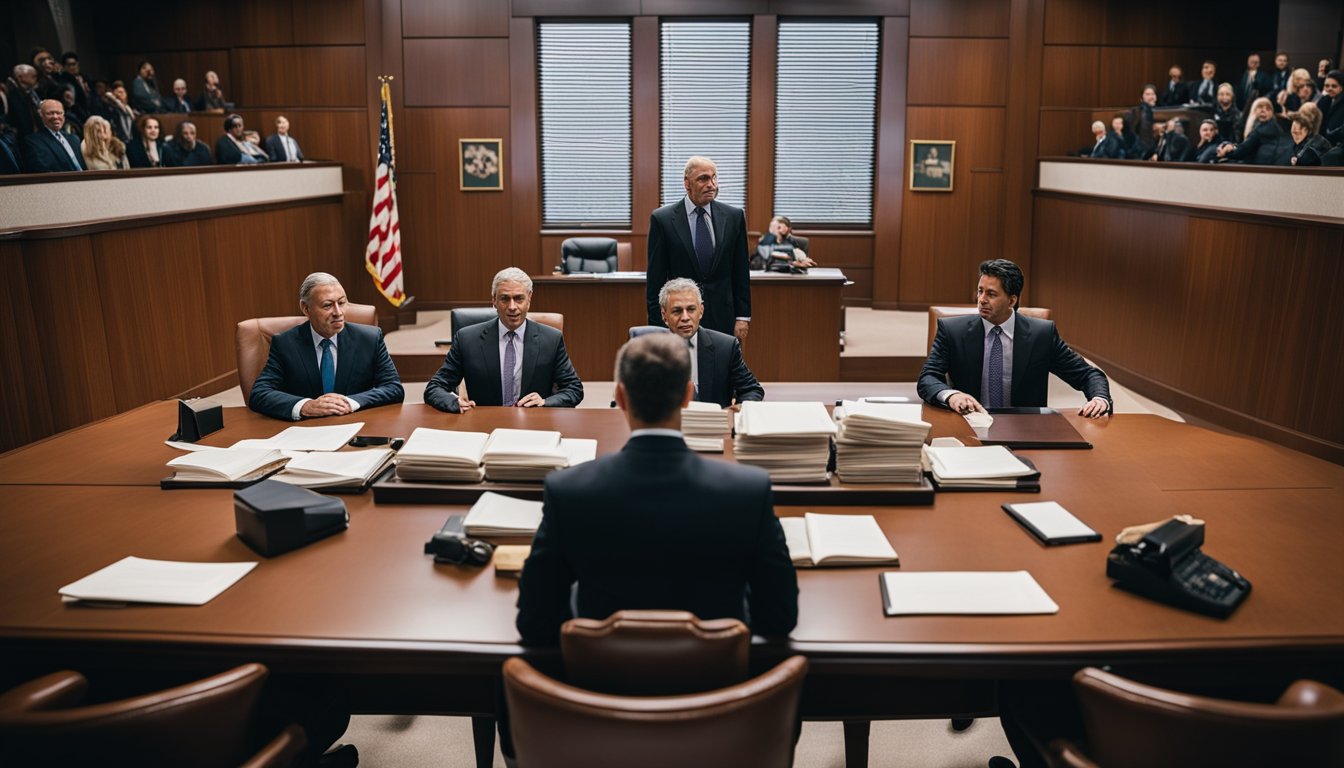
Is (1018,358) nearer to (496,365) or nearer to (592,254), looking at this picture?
(496,365)

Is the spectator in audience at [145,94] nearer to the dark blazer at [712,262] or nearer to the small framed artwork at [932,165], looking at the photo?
the dark blazer at [712,262]

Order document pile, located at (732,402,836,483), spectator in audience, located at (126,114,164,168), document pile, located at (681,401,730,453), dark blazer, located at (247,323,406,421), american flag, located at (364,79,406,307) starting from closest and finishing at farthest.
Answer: document pile, located at (732,402,836,483), document pile, located at (681,401,730,453), dark blazer, located at (247,323,406,421), spectator in audience, located at (126,114,164,168), american flag, located at (364,79,406,307)

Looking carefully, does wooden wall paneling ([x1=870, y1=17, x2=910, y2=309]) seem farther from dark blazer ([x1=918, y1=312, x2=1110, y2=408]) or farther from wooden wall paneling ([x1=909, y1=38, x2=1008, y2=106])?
dark blazer ([x1=918, y1=312, x2=1110, y2=408])

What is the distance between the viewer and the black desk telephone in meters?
2.06

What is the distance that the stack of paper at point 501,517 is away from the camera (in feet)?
7.82

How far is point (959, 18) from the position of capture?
10.2 m

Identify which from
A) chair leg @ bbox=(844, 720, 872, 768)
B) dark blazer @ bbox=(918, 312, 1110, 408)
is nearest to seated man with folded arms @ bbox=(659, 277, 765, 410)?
dark blazer @ bbox=(918, 312, 1110, 408)

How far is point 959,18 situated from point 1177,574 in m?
9.32

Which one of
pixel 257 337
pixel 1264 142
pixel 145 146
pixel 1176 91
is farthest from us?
pixel 1176 91

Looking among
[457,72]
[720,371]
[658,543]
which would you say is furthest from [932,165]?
[658,543]

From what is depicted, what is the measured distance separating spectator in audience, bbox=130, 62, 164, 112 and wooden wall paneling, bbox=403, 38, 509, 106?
2.55 metres

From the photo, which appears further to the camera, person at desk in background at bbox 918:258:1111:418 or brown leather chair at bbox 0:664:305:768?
person at desk in background at bbox 918:258:1111:418

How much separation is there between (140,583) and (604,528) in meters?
1.10

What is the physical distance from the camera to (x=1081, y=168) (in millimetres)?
9172
